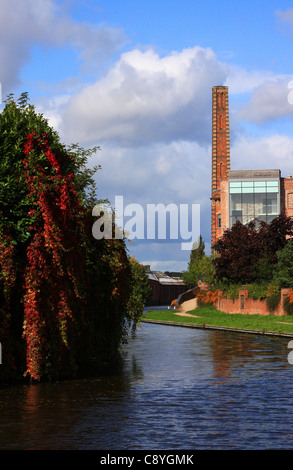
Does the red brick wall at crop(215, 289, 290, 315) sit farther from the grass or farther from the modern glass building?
the modern glass building

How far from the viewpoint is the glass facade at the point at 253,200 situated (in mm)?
86938

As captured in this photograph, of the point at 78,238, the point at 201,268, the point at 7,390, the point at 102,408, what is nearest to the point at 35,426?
the point at 102,408

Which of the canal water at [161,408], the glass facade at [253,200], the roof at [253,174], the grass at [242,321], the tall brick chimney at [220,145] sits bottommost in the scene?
the canal water at [161,408]

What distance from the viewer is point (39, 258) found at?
18.2m

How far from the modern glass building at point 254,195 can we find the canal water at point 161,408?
6304 cm

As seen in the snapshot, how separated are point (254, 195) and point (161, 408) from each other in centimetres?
7465

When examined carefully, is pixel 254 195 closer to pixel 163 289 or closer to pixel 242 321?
pixel 242 321

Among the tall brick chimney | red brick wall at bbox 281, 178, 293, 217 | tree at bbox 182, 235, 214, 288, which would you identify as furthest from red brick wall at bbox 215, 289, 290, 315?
the tall brick chimney

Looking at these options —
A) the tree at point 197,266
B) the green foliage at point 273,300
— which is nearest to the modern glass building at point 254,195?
the tree at point 197,266

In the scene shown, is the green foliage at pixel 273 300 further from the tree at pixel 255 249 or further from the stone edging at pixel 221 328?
the stone edging at pixel 221 328

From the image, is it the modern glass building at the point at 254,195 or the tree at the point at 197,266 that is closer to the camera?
the modern glass building at the point at 254,195

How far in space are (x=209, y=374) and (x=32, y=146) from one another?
29.1 ft

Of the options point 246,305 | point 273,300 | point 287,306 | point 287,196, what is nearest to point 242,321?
point 287,306
